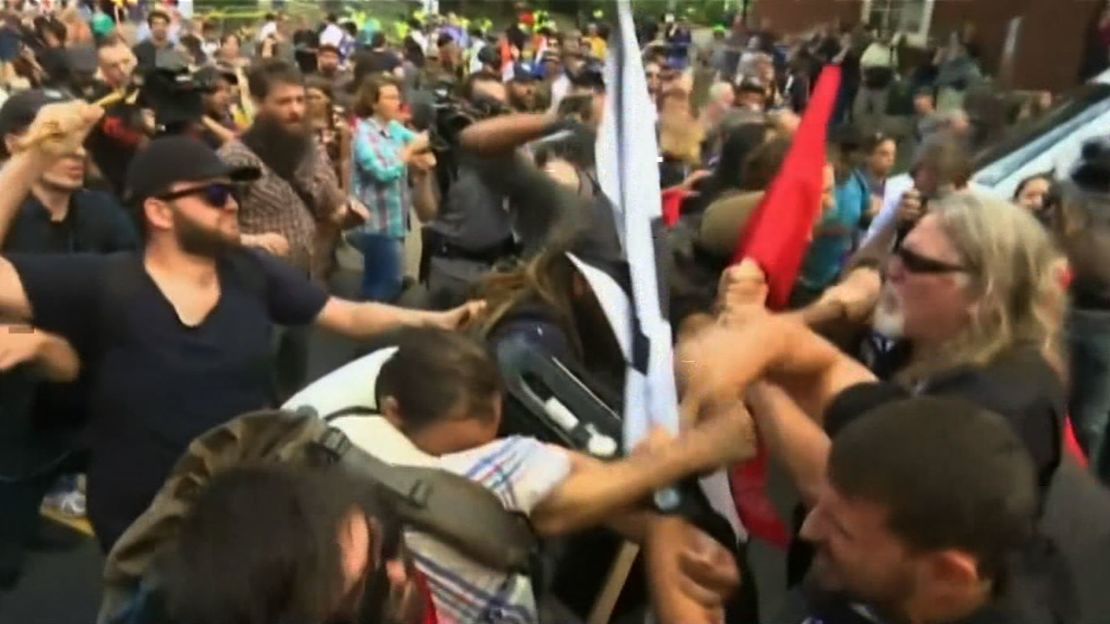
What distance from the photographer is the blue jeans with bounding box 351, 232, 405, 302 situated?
639 centimetres

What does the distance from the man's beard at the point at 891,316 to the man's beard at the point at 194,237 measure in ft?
4.82

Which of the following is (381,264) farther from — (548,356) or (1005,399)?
(1005,399)

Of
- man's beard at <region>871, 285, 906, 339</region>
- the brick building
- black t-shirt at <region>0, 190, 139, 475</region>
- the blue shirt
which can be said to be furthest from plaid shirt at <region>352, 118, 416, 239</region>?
the brick building

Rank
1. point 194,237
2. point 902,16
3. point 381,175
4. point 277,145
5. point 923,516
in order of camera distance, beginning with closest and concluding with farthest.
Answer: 1. point 923,516
2. point 194,237
3. point 277,145
4. point 381,175
5. point 902,16

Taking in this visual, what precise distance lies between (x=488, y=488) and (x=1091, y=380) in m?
3.11

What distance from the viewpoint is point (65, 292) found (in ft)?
9.25

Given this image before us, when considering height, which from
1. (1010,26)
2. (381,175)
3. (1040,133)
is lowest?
(1010,26)

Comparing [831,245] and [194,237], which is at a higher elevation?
[194,237]

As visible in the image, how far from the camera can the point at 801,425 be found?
6.64 feet

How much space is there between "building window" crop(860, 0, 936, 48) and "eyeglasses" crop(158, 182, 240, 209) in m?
15.8

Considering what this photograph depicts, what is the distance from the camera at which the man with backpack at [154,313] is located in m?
2.85

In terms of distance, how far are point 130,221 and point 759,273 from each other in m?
2.29

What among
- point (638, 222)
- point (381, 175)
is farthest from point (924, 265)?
point (381, 175)

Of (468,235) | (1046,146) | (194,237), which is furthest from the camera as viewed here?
(1046,146)
